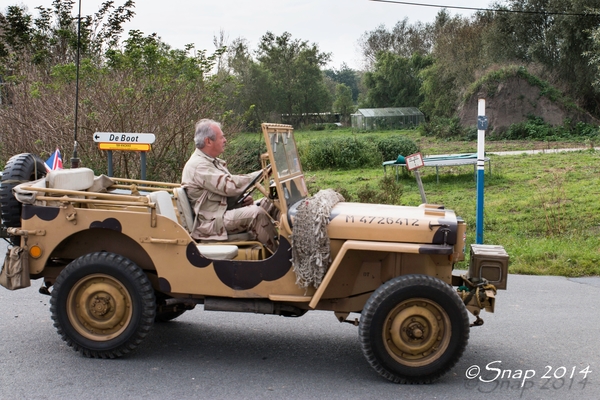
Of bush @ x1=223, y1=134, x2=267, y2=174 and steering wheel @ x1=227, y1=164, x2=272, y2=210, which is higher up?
bush @ x1=223, y1=134, x2=267, y2=174

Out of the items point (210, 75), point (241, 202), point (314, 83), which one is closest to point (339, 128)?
point (314, 83)

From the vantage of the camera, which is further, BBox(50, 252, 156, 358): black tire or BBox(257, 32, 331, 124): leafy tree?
BBox(257, 32, 331, 124): leafy tree

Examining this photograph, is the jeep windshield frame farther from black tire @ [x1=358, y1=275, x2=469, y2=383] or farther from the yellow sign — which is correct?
the yellow sign

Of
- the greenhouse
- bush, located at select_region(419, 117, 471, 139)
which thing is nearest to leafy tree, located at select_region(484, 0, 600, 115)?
bush, located at select_region(419, 117, 471, 139)

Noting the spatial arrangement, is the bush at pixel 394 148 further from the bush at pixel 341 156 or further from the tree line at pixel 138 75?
the tree line at pixel 138 75

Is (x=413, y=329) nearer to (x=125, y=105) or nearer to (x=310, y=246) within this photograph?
(x=310, y=246)

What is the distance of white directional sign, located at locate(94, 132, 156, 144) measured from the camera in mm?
7711

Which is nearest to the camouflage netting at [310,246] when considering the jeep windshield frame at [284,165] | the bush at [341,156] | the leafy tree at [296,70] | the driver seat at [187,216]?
the jeep windshield frame at [284,165]

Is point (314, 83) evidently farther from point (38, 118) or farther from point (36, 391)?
point (36, 391)

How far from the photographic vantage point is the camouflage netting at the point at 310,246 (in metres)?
4.64

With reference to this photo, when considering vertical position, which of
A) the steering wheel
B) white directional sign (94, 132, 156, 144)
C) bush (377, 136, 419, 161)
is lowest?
the steering wheel

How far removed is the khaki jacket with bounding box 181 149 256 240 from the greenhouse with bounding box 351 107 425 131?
42690 mm

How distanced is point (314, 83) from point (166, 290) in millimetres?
48632

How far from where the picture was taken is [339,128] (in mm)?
51656
